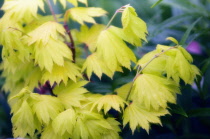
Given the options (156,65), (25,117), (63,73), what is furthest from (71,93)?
(156,65)

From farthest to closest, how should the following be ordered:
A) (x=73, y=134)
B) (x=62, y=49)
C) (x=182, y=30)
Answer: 1. (x=182, y=30)
2. (x=62, y=49)
3. (x=73, y=134)

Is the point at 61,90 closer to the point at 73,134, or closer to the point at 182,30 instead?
the point at 73,134

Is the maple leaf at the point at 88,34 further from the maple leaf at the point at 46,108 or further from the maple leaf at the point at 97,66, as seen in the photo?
the maple leaf at the point at 46,108

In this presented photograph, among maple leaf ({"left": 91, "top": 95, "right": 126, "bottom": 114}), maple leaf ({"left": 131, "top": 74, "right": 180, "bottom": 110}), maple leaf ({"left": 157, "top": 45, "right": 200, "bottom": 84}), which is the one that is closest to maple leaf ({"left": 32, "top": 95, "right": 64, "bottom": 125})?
maple leaf ({"left": 91, "top": 95, "right": 126, "bottom": 114})

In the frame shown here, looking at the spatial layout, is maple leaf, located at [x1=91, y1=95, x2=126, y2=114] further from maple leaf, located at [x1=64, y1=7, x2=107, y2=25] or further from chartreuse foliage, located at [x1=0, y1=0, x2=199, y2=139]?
maple leaf, located at [x1=64, y1=7, x2=107, y2=25]

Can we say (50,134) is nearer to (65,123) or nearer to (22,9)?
(65,123)

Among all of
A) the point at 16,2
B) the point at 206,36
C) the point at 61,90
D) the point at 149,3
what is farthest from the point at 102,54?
the point at 206,36

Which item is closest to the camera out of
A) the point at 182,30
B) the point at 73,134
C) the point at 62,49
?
the point at 73,134
